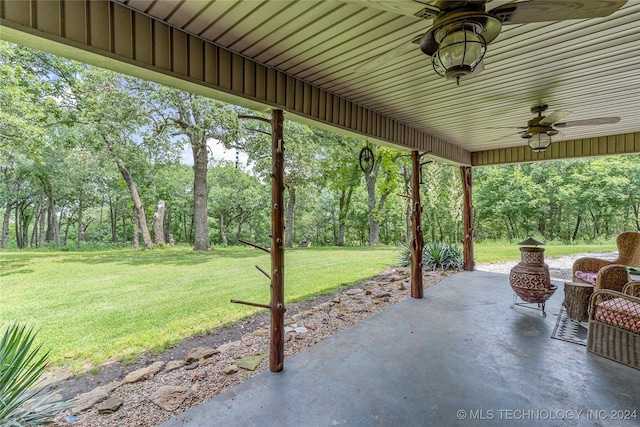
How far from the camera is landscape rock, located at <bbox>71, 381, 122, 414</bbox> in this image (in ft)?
6.45

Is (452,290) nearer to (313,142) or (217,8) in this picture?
(217,8)

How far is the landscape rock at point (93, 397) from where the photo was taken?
1967 millimetres

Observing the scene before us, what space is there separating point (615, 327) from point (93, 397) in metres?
4.33

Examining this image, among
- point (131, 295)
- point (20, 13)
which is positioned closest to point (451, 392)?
point (20, 13)

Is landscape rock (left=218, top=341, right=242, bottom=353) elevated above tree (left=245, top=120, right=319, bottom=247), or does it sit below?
below

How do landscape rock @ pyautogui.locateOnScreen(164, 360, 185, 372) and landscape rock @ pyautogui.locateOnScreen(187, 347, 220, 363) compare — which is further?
landscape rock @ pyautogui.locateOnScreen(187, 347, 220, 363)

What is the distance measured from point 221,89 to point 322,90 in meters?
1.11

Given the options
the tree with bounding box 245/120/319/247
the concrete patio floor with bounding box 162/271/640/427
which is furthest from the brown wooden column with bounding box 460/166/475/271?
the tree with bounding box 245/120/319/247

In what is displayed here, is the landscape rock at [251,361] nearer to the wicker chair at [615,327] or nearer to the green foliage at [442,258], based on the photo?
the wicker chair at [615,327]

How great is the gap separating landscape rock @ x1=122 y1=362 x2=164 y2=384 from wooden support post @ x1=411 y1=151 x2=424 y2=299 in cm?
348

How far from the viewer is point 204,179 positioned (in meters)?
Result: 9.66

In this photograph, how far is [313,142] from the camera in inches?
420

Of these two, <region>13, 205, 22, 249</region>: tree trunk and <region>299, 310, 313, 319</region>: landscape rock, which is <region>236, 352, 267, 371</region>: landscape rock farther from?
<region>13, 205, 22, 249</region>: tree trunk

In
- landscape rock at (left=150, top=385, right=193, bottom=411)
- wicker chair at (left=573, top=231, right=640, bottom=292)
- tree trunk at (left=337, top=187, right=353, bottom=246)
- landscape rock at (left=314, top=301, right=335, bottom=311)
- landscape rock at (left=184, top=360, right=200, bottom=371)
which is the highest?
tree trunk at (left=337, top=187, right=353, bottom=246)
